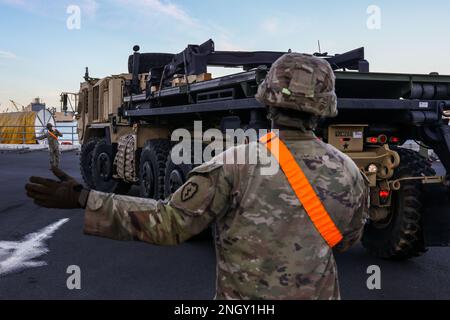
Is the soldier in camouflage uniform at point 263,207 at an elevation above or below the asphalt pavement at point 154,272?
above

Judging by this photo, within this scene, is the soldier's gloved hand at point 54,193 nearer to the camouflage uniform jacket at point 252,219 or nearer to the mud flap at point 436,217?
the camouflage uniform jacket at point 252,219

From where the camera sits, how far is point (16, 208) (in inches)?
376

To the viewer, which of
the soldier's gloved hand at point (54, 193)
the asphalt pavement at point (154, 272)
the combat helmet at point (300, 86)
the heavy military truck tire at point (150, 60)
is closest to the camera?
the soldier's gloved hand at point (54, 193)

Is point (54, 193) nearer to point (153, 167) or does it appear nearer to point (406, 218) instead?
point (406, 218)

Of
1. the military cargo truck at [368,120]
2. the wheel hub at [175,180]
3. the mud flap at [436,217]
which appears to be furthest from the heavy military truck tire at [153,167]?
the mud flap at [436,217]

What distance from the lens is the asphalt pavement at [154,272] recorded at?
4793 mm

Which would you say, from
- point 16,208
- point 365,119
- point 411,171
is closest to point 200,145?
point 365,119

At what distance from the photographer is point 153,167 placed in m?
7.89

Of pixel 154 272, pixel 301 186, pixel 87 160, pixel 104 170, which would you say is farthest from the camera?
pixel 87 160

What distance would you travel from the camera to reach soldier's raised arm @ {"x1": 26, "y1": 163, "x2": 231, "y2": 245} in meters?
1.86

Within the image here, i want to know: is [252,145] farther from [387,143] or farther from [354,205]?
[387,143]

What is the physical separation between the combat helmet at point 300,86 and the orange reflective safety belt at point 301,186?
0.15 metres

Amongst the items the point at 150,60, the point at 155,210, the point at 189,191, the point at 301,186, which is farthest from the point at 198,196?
the point at 150,60

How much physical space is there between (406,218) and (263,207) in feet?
13.7
